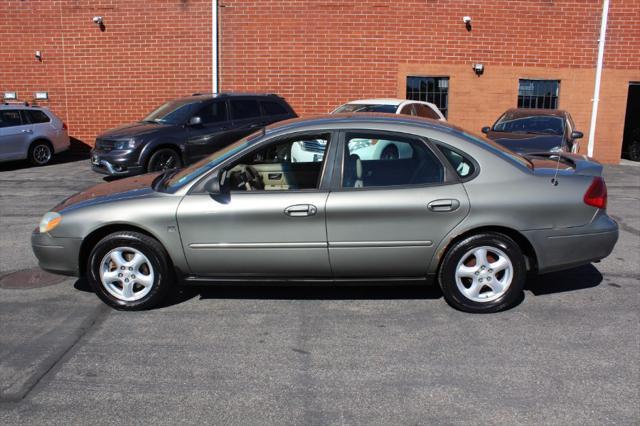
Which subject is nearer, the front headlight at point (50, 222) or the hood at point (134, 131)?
the front headlight at point (50, 222)

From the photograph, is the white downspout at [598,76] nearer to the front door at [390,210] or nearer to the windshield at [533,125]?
the windshield at [533,125]

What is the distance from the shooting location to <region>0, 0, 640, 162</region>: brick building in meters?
15.9

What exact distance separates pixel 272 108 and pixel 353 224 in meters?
8.56

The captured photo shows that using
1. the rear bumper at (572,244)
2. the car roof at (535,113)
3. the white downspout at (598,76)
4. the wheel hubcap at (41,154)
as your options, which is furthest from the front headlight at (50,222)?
the white downspout at (598,76)

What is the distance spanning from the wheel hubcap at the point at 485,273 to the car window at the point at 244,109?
8.48 meters

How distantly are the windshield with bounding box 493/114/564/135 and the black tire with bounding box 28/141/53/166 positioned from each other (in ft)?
33.5

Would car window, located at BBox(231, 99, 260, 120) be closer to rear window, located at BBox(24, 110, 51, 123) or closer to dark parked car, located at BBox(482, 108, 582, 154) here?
dark parked car, located at BBox(482, 108, 582, 154)

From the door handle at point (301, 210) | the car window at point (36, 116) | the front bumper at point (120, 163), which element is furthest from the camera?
the car window at point (36, 116)

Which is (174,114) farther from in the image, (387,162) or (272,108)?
(387,162)

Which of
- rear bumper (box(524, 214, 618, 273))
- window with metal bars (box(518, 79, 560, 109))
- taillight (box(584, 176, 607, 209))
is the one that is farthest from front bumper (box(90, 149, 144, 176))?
window with metal bars (box(518, 79, 560, 109))

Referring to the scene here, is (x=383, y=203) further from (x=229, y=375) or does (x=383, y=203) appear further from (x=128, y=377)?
(x=128, y=377)

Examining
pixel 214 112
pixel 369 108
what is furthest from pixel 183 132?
pixel 369 108

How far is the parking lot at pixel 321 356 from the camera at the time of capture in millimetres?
3738

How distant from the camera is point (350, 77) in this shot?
52.8ft
